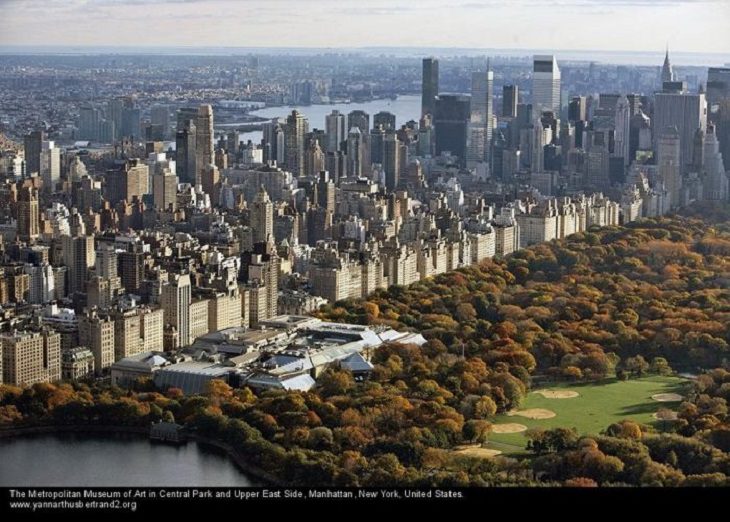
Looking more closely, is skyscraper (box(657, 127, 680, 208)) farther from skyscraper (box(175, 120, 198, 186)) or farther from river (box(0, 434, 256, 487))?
river (box(0, 434, 256, 487))

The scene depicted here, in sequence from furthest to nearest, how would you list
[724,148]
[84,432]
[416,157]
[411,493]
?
[416,157] < [724,148] < [84,432] < [411,493]

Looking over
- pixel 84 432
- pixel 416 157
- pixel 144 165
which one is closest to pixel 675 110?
pixel 416 157

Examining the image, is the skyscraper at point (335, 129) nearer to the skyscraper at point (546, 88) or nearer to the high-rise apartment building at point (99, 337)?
the skyscraper at point (546, 88)

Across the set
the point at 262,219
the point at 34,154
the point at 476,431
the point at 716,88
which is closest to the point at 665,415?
the point at 476,431

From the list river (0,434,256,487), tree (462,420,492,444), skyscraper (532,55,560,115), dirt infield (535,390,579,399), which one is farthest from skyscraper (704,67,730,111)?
river (0,434,256,487)

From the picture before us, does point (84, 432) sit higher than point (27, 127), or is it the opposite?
point (27, 127)

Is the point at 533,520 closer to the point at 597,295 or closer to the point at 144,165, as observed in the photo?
the point at 597,295

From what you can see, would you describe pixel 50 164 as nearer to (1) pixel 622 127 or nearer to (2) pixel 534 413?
(1) pixel 622 127

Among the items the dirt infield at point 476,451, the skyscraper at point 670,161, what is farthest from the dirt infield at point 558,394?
the skyscraper at point 670,161
